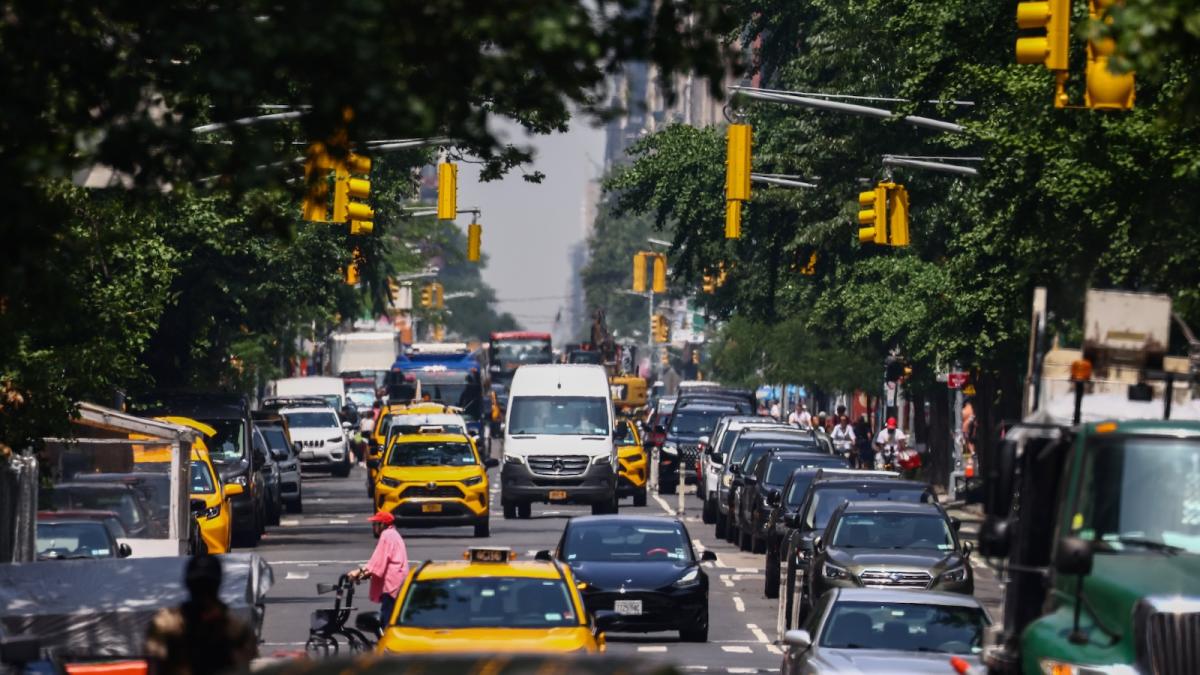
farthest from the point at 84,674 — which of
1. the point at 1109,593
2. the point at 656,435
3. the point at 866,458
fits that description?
the point at 866,458

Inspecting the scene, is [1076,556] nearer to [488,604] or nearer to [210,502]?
[488,604]

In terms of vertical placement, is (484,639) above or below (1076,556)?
below

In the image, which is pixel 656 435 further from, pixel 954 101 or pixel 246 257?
pixel 954 101

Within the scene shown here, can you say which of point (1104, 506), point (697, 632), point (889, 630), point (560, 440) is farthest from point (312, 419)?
point (1104, 506)

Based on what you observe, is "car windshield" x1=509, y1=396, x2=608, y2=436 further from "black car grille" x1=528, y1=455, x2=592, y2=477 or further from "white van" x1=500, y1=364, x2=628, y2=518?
"black car grille" x1=528, y1=455, x2=592, y2=477

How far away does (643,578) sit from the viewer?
86.2 ft

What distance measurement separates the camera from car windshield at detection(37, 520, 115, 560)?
84.6 ft

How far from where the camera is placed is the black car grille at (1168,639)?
13.1 metres

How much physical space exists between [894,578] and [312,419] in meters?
41.6

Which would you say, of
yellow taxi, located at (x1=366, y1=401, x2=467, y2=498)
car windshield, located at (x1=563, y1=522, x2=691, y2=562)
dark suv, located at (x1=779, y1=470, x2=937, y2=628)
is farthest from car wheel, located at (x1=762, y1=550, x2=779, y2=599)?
yellow taxi, located at (x1=366, y1=401, x2=467, y2=498)

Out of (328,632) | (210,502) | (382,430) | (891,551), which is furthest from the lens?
(382,430)

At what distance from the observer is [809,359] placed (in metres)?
66.2

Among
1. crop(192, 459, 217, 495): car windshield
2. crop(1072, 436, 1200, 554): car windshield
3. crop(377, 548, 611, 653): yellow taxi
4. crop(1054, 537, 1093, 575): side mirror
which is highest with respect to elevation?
crop(1072, 436, 1200, 554): car windshield

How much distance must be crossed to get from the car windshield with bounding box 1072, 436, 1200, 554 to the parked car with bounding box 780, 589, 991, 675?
4.22 meters
